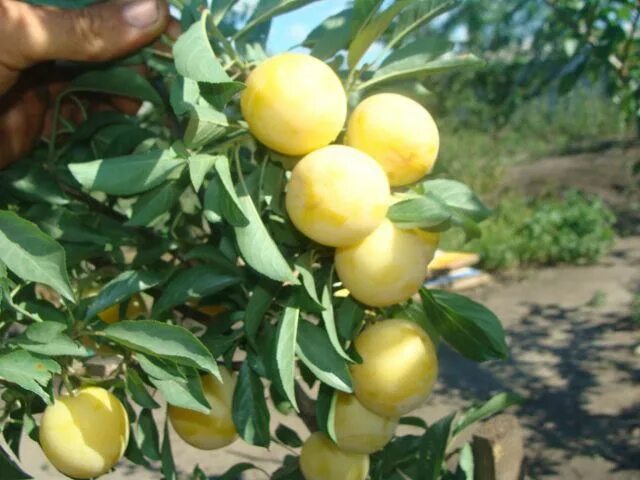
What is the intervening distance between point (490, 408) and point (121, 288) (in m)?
0.49

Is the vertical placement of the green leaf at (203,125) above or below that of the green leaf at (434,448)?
above

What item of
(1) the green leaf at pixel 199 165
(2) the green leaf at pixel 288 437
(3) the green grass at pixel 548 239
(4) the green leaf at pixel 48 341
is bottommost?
(2) the green leaf at pixel 288 437

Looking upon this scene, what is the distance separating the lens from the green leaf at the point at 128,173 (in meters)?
0.66

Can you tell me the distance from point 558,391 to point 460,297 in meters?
2.90

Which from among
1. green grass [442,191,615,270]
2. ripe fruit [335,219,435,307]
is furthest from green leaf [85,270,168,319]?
green grass [442,191,615,270]

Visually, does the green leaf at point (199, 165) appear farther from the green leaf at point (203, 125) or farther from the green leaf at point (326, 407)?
the green leaf at point (326, 407)

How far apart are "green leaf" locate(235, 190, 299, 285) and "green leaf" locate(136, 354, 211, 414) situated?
5.8 inches

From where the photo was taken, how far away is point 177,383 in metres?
0.72

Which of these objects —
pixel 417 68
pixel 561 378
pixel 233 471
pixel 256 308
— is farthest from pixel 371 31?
pixel 561 378

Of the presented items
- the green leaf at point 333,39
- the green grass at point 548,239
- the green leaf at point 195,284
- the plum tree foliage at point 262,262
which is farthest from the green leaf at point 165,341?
the green grass at point 548,239

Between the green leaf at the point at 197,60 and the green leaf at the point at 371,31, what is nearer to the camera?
the green leaf at the point at 197,60

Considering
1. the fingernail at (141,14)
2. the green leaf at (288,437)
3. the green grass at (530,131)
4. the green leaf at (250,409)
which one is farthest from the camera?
the green grass at (530,131)

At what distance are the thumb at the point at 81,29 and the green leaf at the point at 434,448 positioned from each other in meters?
0.58

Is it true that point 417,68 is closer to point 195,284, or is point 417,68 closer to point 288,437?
point 195,284
